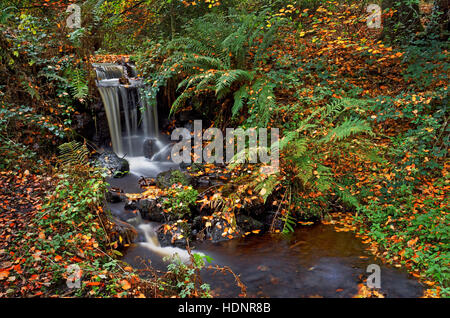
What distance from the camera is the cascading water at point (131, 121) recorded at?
727 centimetres

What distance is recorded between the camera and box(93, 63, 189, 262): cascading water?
7266 millimetres

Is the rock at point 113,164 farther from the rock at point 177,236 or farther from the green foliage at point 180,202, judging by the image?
the rock at point 177,236

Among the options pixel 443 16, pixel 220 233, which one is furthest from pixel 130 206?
pixel 443 16

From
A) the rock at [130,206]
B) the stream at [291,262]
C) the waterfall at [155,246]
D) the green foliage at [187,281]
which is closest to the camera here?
the green foliage at [187,281]

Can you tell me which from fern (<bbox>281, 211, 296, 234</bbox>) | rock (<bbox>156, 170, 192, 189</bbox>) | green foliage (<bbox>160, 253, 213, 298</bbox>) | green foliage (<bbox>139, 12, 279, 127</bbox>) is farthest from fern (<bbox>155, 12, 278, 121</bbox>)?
green foliage (<bbox>160, 253, 213, 298</bbox>)

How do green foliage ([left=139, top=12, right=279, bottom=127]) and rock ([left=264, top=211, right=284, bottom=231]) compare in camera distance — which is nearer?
rock ([left=264, top=211, right=284, bottom=231])

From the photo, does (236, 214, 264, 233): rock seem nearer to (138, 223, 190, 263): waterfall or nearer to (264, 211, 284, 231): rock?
(264, 211, 284, 231): rock

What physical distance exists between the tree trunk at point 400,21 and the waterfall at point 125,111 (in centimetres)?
648

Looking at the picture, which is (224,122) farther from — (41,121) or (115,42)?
(115,42)

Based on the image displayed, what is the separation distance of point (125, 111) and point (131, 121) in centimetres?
32

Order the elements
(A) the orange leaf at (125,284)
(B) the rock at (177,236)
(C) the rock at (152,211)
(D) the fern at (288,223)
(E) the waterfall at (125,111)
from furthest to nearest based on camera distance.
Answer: (E) the waterfall at (125,111) < (C) the rock at (152,211) < (D) the fern at (288,223) < (B) the rock at (177,236) < (A) the orange leaf at (125,284)

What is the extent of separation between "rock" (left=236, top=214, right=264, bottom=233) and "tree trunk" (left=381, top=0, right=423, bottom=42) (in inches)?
223

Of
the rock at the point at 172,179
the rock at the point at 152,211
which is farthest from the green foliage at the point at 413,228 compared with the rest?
the rock at the point at 152,211

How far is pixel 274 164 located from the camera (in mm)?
4492
